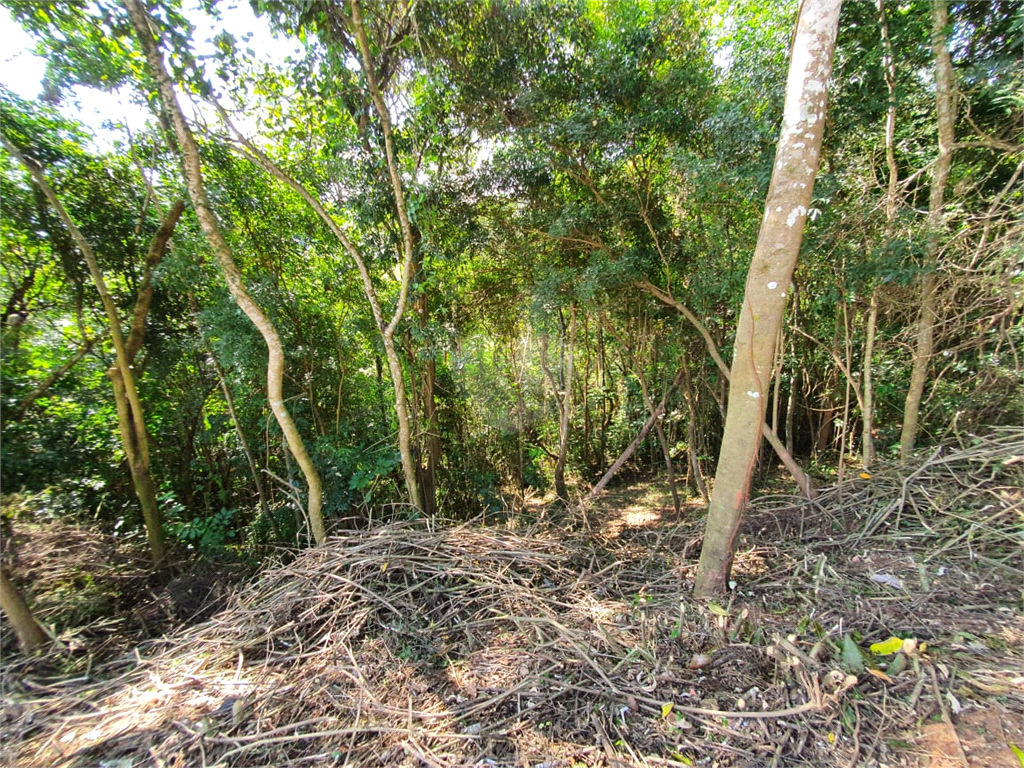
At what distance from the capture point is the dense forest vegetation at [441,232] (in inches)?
132

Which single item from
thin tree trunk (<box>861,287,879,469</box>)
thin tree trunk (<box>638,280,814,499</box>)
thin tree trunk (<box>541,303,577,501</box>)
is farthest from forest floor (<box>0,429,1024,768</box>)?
thin tree trunk (<box>541,303,577,501</box>)

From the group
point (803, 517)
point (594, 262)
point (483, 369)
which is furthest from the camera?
point (483, 369)

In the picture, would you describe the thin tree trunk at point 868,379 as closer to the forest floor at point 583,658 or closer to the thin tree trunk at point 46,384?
the forest floor at point 583,658

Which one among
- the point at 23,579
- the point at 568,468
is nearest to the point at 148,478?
the point at 23,579

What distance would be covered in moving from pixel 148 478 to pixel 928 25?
844 cm

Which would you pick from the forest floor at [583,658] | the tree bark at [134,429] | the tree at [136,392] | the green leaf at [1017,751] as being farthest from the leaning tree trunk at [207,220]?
the green leaf at [1017,751]

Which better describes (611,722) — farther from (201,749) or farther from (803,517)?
(803,517)

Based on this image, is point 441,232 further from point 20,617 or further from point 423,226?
point 20,617

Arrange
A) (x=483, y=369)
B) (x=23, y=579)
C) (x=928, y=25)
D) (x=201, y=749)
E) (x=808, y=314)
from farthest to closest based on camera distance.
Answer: (x=483, y=369), (x=808, y=314), (x=928, y=25), (x=23, y=579), (x=201, y=749)

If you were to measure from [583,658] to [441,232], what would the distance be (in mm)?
4239

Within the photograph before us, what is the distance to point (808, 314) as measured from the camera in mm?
5633

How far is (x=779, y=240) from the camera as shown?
2436mm

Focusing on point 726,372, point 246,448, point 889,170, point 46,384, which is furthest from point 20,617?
point 889,170

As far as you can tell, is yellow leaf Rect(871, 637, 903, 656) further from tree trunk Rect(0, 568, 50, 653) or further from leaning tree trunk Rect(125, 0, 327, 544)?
tree trunk Rect(0, 568, 50, 653)
